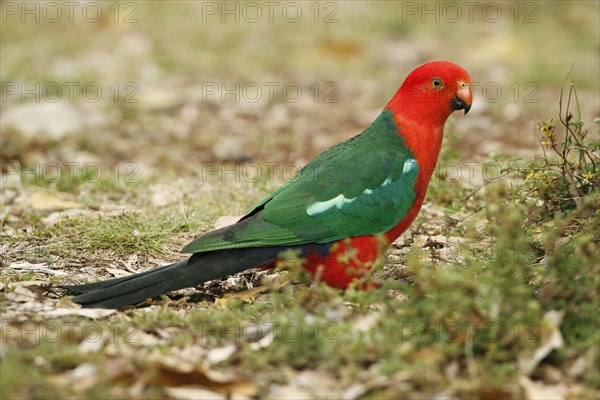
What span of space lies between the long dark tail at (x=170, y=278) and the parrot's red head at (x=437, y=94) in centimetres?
105

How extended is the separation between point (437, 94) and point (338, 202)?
32.1 inches

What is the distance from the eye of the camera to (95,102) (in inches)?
329

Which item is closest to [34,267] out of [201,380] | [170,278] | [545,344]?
[170,278]

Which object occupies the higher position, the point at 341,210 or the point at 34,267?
the point at 341,210

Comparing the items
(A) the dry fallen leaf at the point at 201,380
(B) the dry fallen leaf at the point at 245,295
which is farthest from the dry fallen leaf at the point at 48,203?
(A) the dry fallen leaf at the point at 201,380

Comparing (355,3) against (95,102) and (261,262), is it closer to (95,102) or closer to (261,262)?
(95,102)

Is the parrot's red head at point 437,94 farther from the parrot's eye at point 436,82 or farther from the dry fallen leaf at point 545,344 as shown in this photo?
the dry fallen leaf at point 545,344

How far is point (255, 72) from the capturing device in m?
9.20

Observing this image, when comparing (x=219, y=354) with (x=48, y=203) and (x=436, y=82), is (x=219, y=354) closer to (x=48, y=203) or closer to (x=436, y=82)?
(x=436, y=82)

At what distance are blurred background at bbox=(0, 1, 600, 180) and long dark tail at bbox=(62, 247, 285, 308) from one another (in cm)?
295

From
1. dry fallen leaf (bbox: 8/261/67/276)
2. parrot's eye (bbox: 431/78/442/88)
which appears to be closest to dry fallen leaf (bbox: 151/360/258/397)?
dry fallen leaf (bbox: 8/261/67/276)

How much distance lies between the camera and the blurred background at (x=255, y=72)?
7.52 meters

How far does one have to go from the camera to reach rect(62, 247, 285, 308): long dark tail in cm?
368

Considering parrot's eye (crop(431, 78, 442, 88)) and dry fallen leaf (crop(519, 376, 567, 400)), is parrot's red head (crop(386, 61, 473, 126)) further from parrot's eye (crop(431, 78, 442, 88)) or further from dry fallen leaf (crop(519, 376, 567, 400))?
dry fallen leaf (crop(519, 376, 567, 400))
